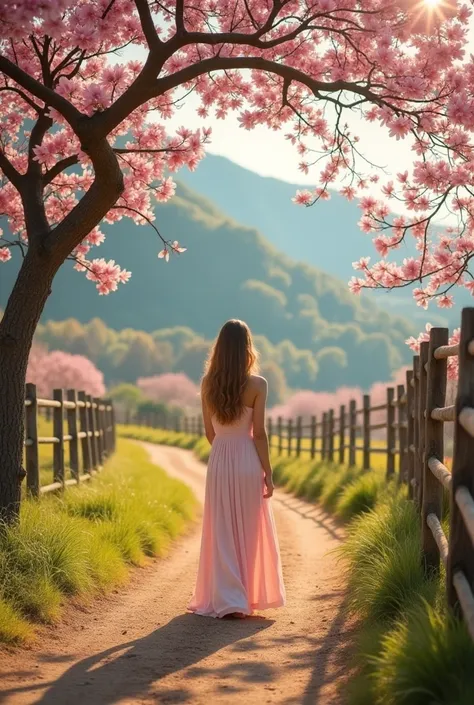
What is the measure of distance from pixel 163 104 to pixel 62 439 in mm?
4423

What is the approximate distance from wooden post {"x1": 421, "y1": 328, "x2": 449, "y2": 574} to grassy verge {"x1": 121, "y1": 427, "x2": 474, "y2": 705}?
4.1 inches

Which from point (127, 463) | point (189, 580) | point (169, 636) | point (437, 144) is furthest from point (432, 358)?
point (127, 463)

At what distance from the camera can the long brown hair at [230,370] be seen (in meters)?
6.04

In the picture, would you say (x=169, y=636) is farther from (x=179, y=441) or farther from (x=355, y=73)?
(x=179, y=441)

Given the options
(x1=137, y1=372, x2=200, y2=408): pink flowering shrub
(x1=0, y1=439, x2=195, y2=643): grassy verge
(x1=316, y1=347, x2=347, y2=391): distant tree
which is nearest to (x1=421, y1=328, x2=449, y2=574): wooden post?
(x1=0, y1=439, x2=195, y2=643): grassy verge

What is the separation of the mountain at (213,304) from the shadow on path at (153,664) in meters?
167

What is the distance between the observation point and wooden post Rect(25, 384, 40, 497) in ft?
29.9

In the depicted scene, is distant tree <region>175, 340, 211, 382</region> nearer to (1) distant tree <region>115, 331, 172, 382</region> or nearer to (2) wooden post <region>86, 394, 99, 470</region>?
(1) distant tree <region>115, 331, 172, 382</region>

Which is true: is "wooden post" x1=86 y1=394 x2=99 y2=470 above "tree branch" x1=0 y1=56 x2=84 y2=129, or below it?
below

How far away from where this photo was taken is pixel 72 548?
21.0ft

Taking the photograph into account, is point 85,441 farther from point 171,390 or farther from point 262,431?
point 171,390

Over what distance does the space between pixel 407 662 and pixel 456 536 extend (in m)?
1.02

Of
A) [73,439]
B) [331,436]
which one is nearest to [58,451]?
[73,439]

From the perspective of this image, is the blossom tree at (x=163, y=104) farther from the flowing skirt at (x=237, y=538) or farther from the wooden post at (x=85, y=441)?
the wooden post at (x=85, y=441)
